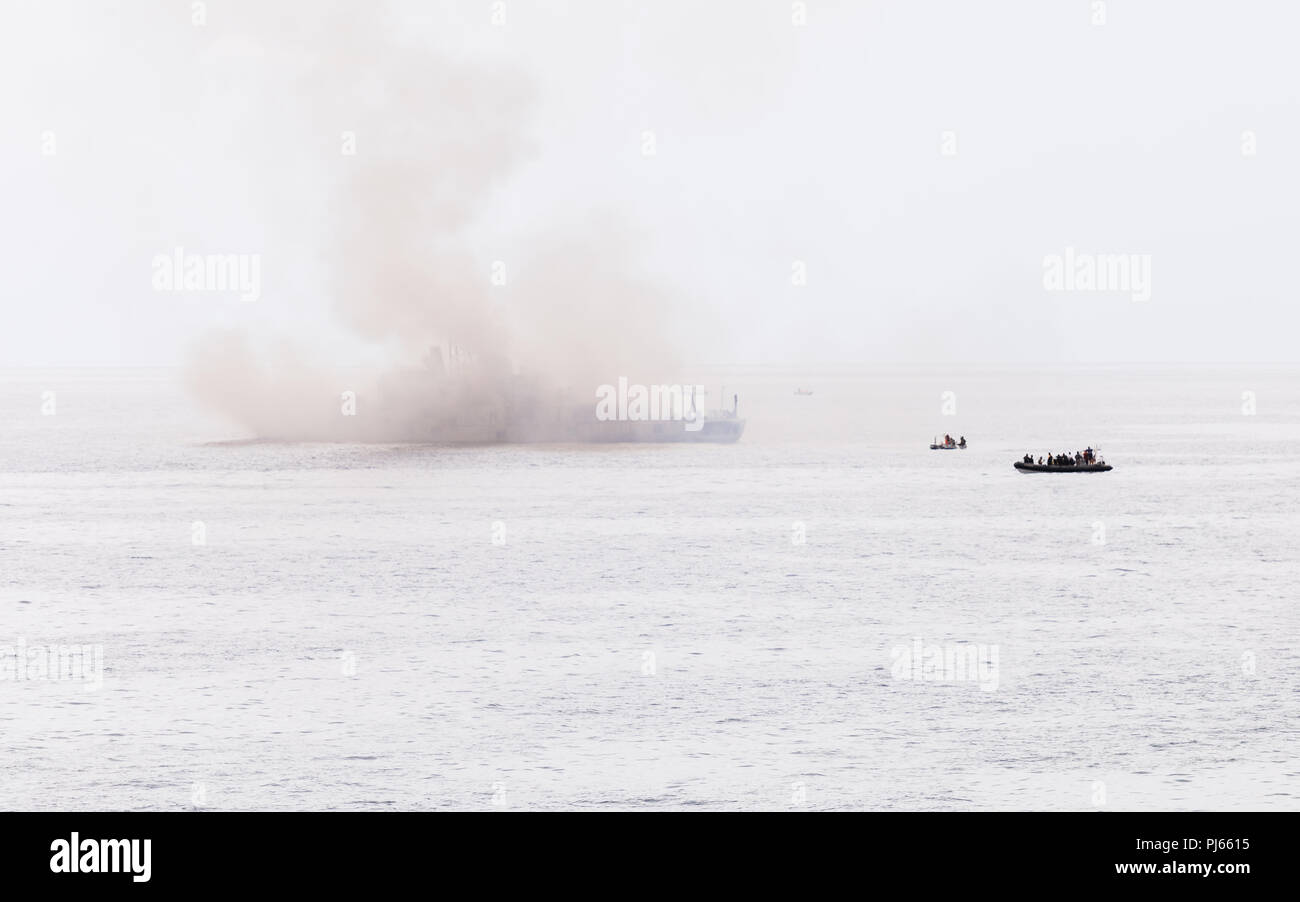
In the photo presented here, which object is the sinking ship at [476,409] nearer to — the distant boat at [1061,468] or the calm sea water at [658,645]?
the distant boat at [1061,468]

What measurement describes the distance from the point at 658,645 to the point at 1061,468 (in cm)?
7363

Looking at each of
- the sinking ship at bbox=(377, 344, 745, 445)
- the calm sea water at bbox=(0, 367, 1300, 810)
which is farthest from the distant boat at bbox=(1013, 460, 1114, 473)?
the sinking ship at bbox=(377, 344, 745, 445)

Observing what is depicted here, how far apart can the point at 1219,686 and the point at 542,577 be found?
113 ft

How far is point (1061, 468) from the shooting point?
119875 millimetres

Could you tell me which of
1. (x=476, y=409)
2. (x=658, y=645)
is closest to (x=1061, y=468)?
(x=658, y=645)

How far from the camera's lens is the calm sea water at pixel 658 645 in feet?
126

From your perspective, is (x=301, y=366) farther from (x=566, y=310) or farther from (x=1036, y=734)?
(x=1036, y=734)

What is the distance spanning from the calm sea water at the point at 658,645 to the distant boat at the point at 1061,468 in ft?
8.55
